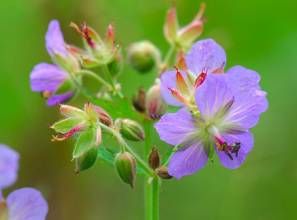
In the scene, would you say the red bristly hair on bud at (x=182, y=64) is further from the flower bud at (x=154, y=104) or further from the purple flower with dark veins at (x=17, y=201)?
the purple flower with dark veins at (x=17, y=201)

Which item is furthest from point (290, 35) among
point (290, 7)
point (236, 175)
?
point (236, 175)

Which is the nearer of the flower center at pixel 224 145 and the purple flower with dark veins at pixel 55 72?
the flower center at pixel 224 145

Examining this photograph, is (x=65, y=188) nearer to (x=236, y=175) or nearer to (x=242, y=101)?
(x=236, y=175)

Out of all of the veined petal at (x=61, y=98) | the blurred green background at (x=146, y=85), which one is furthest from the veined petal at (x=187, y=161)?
the blurred green background at (x=146, y=85)

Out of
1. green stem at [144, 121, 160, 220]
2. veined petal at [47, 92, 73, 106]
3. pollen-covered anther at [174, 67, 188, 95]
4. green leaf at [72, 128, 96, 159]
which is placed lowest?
green stem at [144, 121, 160, 220]

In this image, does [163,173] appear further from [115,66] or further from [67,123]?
[115,66]

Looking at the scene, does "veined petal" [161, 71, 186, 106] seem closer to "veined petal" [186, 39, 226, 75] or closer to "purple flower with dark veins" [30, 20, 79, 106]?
"veined petal" [186, 39, 226, 75]

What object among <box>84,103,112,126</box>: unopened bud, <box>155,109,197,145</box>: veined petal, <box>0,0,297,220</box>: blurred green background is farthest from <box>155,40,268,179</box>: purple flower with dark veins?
<box>0,0,297,220</box>: blurred green background
